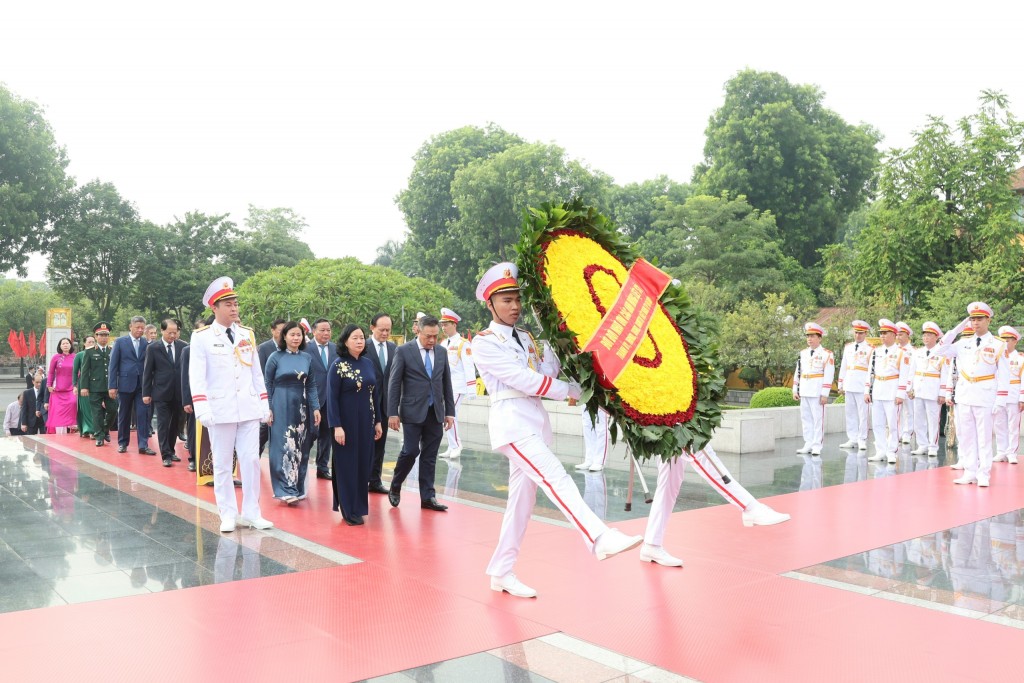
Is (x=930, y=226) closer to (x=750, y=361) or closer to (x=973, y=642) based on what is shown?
(x=750, y=361)

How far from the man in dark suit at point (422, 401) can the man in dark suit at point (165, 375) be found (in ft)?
14.5

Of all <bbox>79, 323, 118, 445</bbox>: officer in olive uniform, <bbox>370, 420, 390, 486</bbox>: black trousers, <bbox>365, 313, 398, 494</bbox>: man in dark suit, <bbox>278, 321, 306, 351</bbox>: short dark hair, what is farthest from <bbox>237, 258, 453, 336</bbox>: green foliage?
<bbox>278, 321, 306, 351</bbox>: short dark hair

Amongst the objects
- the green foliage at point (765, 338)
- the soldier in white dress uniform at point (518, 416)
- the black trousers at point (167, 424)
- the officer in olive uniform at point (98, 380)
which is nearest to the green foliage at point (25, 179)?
the officer in olive uniform at point (98, 380)

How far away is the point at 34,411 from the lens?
1595 centimetres

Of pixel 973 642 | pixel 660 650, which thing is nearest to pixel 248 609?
pixel 660 650

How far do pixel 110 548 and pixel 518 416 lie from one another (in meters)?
→ 3.71

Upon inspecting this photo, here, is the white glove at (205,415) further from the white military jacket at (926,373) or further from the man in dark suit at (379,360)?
the white military jacket at (926,373)

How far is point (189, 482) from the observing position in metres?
9.88

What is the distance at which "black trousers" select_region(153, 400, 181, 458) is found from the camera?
445 inches

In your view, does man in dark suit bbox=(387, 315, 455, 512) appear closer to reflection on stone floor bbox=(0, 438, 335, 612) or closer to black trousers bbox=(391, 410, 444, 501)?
black trousers bbox=(391, 410, 444, 501)

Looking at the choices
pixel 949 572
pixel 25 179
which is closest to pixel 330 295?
pixel 25 179

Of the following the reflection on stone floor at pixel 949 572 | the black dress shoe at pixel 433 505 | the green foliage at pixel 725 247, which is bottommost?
the reflection on stone floor at pixel 949 572

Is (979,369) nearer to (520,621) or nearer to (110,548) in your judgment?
(520,621)

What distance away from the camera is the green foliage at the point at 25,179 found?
38.7 metres
